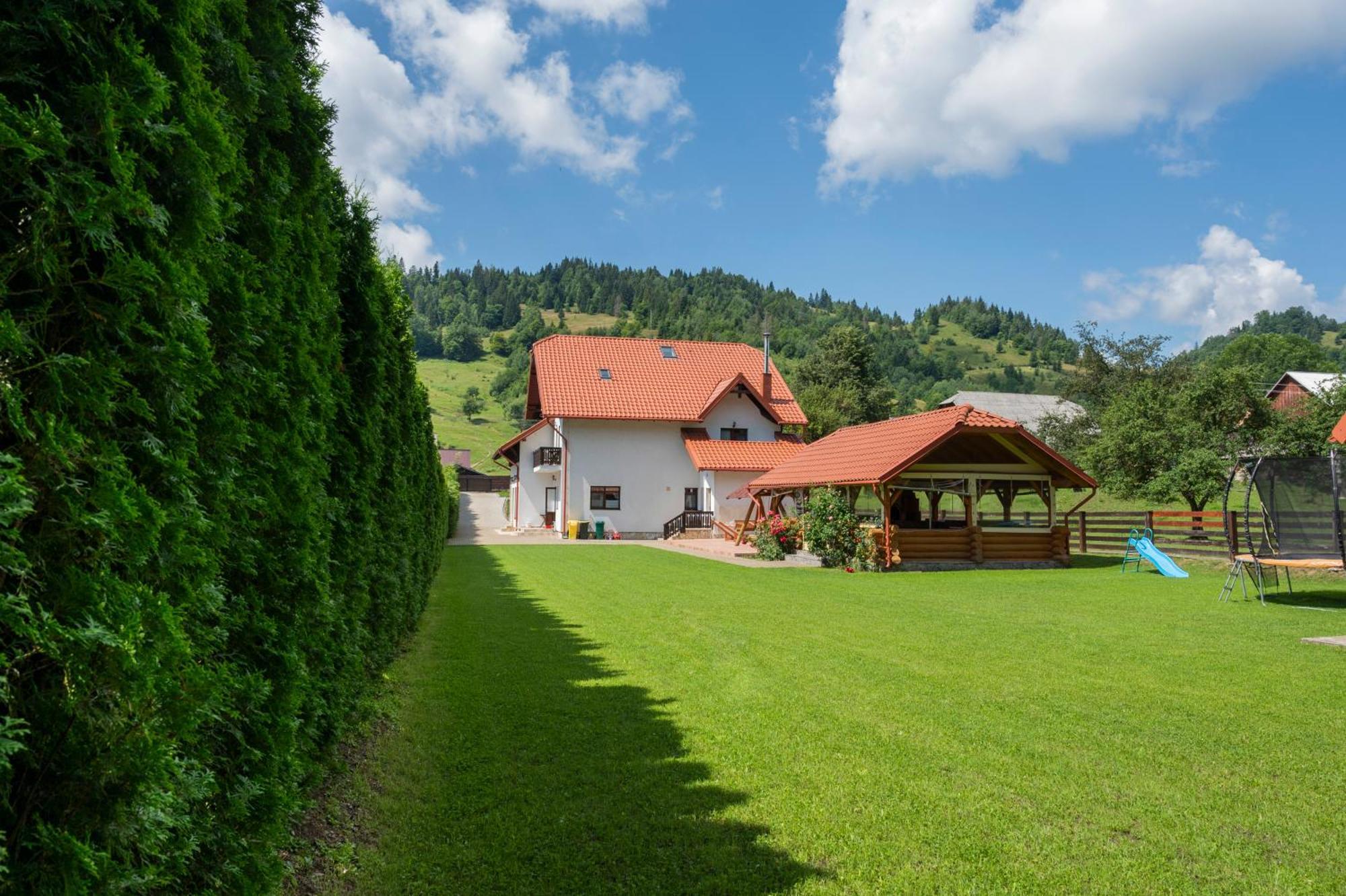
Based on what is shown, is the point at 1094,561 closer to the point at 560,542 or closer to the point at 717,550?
the point at 717,550

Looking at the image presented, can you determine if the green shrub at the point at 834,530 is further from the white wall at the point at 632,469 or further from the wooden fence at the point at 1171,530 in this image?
the white wall at the point at 632,469

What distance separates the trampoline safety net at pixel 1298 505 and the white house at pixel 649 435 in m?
22.6

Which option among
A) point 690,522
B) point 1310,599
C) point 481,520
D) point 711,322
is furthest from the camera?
point 711,322

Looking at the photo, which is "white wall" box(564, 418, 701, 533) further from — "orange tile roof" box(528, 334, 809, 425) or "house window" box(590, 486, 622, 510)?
"orange tile roof" box(528, 334, 809, 425)

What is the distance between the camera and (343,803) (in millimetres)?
4473

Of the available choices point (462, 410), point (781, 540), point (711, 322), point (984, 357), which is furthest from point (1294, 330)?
point (781, 540)

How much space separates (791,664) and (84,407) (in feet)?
23.6

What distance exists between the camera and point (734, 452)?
36.2m

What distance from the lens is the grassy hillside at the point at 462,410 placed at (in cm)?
8556

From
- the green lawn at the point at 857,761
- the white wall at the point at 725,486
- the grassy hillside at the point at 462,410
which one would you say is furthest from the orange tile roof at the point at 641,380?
the grassy hillside at the point at 462,410

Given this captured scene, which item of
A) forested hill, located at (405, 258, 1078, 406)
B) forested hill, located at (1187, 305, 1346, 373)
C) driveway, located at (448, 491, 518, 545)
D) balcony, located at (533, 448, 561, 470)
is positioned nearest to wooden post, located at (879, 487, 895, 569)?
driveway, located at (448, 491, 518, 545)

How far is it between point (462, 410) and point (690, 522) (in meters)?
71.4

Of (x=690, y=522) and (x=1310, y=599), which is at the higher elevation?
(x=690, y=522)

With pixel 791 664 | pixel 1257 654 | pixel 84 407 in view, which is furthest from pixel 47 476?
pixel 1257 654
